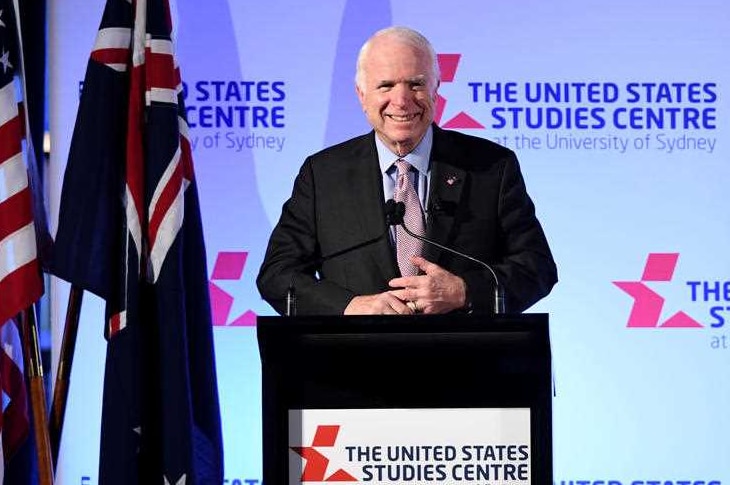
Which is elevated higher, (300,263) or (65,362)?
(300,263)

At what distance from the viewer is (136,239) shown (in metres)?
3.62

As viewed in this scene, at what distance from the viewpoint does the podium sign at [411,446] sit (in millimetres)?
2727

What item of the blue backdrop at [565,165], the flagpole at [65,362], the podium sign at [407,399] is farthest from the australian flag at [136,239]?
the blue backdrop at [565,165]

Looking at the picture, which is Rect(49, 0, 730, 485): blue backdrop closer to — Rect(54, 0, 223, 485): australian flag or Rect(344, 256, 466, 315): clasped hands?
Rect(54, 0, 223, 485): australian flag

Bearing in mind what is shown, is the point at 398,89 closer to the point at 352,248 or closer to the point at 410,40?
the point at 410,40

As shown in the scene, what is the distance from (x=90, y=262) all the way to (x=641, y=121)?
106 inches

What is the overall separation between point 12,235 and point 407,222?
1164 mm

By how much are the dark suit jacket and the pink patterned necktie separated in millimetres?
38

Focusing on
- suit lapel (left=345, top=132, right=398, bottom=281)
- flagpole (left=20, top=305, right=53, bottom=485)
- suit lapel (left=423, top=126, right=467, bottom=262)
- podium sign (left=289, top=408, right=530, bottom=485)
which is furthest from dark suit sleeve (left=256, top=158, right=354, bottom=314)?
flagpole (left=20, top=305, right=53, bottom=485)

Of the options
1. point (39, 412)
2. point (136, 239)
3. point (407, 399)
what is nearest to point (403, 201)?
point (136, 239)

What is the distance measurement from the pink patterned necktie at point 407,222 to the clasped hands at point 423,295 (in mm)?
397

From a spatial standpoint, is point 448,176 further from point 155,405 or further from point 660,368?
point 660,368

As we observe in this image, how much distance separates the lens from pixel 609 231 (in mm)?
5348

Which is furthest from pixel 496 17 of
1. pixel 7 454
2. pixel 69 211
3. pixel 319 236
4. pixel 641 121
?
pixel 7 454
